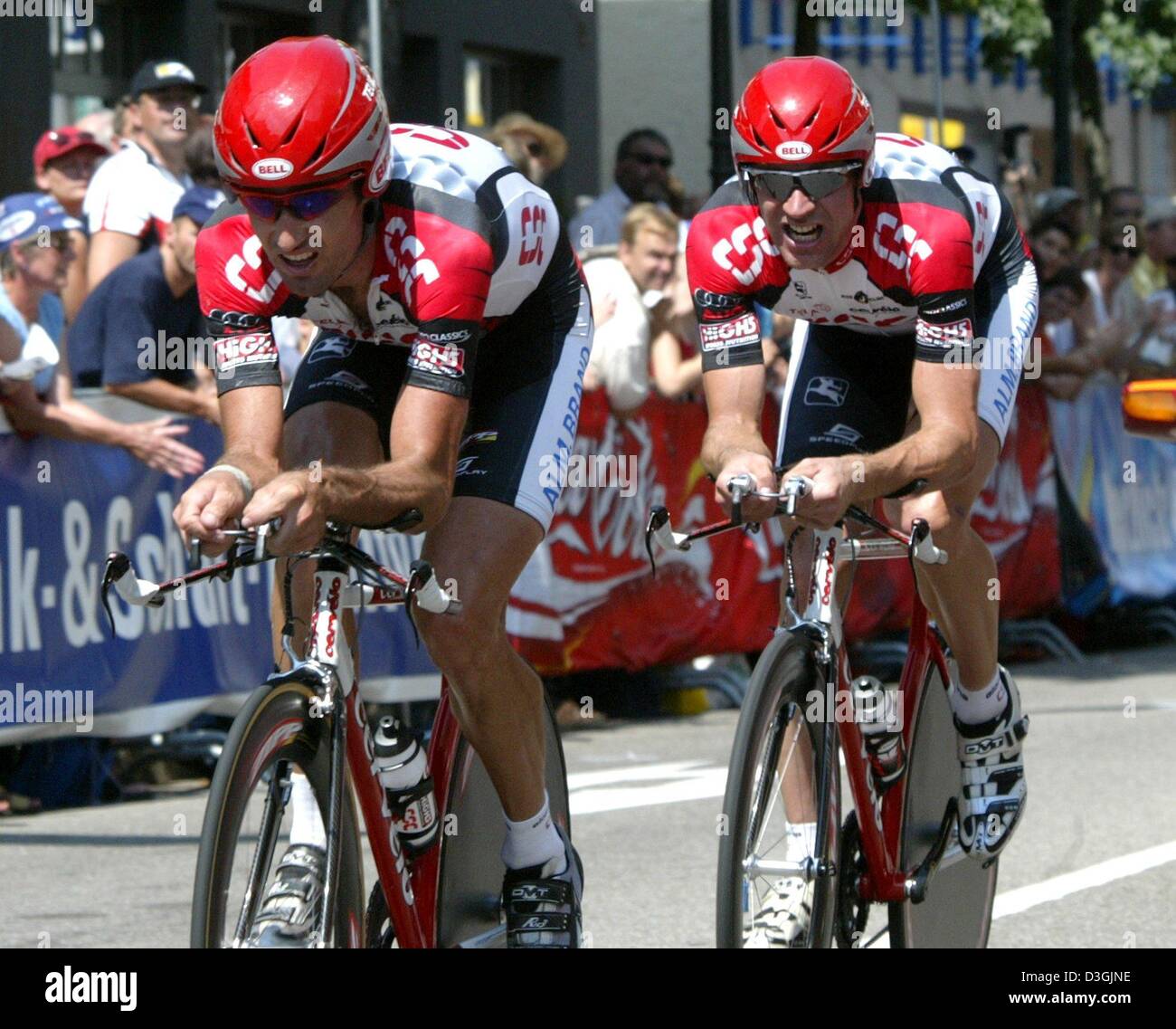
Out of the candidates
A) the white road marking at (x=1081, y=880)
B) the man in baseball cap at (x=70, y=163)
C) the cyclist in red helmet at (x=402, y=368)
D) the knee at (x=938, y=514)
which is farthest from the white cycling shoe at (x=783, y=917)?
the man in baseball cap at (x=70, y=163)

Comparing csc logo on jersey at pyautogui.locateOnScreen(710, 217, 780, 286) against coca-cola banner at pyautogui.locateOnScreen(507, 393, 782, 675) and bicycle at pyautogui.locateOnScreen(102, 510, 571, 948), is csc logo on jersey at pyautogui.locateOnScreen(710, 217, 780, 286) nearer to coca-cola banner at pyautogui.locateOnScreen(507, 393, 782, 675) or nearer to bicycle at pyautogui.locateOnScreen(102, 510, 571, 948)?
bicycle at pyautogui.locateOnScreen(102, 510, 571, 948)

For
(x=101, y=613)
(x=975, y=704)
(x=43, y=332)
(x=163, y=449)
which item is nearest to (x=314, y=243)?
(x=975, y=704)

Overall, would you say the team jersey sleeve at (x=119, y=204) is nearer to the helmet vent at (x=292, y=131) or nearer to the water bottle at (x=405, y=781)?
the water bottle at (x=405, y=781)

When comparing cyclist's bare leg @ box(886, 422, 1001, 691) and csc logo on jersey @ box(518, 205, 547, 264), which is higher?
csc logo on jersey @ box(518, 205, 547, 264)

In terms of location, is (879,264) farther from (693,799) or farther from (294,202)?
(693,799)

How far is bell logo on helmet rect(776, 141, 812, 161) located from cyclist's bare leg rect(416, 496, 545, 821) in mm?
962

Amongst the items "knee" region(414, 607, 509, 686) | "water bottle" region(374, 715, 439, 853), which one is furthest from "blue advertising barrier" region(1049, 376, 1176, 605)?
"water bottle" region(374, 715, 439, 853)

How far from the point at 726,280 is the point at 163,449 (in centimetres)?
436

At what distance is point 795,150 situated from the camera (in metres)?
4.95

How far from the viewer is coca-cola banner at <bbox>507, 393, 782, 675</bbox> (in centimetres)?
1099
